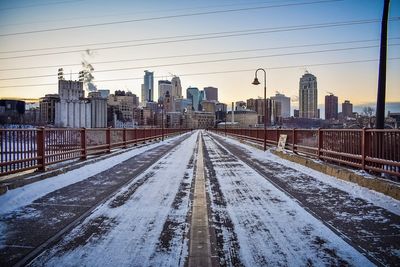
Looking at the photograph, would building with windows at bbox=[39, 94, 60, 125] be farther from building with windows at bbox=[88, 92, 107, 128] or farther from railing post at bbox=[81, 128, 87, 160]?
railing post at bbox=[81, 128, 87, 160]

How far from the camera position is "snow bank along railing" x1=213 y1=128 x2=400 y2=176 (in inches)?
315

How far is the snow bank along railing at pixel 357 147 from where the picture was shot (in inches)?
315

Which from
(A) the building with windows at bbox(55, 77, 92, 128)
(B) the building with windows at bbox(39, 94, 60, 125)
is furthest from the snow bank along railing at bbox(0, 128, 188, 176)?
(B) the building with windows at bbox(39, 94, 60, 125)

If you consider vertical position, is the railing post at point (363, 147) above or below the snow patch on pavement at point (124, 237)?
above

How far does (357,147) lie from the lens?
32.8 feet

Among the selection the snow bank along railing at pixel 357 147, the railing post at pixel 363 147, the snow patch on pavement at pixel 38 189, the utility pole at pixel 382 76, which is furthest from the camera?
the utility pole at pixel 382 76

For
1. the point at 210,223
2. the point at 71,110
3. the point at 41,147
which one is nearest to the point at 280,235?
the point at 210,223

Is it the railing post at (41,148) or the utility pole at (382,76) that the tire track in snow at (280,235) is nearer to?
the railing post at (41,148)

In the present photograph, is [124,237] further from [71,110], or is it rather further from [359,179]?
[71,110]

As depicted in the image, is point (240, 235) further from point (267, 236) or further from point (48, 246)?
point (48, 246)

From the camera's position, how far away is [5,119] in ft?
444

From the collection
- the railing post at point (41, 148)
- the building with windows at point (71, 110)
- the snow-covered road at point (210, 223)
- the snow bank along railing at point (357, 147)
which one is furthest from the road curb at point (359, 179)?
the building with windows at point (71, 110)

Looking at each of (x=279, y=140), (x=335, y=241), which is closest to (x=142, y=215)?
(x=335, y=241)

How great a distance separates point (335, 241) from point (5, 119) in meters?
157
